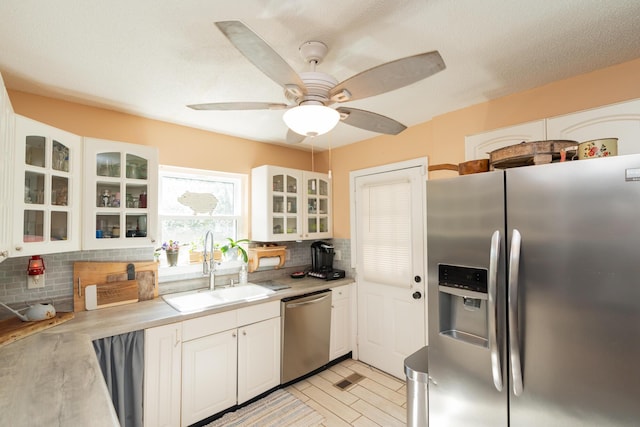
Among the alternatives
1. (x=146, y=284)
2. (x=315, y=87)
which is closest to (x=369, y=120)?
(x=315, y=87)

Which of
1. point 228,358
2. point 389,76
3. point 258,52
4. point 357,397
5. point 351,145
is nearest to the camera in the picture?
point 258,52

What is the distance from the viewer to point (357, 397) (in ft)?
7.99

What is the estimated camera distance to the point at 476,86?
6.25 feet

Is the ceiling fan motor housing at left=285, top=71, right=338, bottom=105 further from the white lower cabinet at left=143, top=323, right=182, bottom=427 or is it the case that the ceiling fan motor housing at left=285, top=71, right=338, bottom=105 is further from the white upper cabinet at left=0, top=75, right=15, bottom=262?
the white lower cabinet at left=143, top=323, right=182, bottom=427

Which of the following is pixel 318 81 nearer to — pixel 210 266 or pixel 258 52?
pixel 258 52

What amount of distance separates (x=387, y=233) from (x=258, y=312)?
141 cm

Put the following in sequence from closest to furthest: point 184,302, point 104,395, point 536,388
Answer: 1. point 104,395
2. point 536,388
3. point 184,302

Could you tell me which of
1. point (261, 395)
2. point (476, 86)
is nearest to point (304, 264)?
point (261, 395)

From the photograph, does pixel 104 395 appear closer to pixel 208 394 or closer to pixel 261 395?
pixel 208 394

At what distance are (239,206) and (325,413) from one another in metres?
2.01

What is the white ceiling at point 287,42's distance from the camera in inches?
47.3

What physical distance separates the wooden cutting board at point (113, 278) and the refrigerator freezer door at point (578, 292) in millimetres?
2465

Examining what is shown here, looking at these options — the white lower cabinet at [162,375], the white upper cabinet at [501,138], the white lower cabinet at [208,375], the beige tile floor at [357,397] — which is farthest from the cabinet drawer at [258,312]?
the white upper cabinet at [501,138]

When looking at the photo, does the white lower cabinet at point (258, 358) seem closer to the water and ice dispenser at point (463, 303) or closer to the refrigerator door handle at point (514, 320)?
the water and ice dispenser at point (463, 303)
